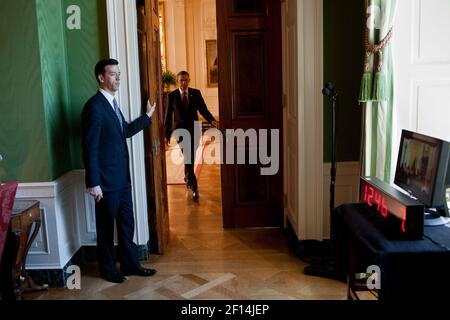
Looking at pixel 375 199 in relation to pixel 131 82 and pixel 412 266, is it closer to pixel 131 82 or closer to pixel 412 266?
pixel 412 266

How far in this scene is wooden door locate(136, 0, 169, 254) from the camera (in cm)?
402

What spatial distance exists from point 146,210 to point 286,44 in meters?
1.86

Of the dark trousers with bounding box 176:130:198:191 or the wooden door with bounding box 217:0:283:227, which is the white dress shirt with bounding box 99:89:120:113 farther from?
the dark trousers with bounding box 176:130:198:191

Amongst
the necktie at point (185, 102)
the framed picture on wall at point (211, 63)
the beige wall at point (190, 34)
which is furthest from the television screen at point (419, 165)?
the framed picture on wall at point (211, 63)

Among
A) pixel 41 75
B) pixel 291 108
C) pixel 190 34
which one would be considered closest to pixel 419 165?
pixel 291 108

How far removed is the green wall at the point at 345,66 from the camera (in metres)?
3.88

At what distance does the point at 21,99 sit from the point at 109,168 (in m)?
0.76

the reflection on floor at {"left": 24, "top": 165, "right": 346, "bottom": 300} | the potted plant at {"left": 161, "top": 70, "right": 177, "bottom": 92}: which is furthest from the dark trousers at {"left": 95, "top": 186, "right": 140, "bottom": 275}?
the potted plant at {"left": 161, "top": 70, "right": 177, "bottom": 92}

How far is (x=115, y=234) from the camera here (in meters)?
4.11

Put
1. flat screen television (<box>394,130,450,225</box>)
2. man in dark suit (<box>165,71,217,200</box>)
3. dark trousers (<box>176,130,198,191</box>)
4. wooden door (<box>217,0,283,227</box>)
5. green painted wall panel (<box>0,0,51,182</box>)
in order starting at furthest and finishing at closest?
dark trousers (<box>176,130,198,191</box>), man in dark suit (<box>165,71,217,200</box>), wooden door (<box>217,0,283,227</box>), green painted wall panel (<box>0,0,51,182</box>), flat screen television (<box>394,130,450,225</box>)
